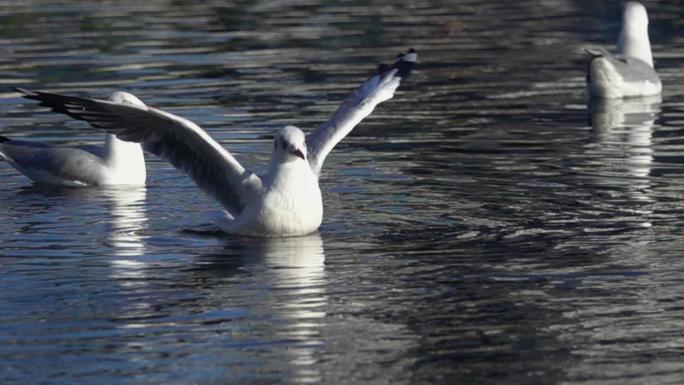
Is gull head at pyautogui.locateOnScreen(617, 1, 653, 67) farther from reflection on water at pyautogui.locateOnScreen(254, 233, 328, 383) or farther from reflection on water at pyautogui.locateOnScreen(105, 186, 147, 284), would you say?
reflection on water at pyautogui.locateOnScreen(254, 233, 328, 383)

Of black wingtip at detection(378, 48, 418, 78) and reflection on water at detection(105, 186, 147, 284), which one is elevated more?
black wingtip at detection(378, 48, 418, 78)

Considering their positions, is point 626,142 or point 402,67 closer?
point 402,67

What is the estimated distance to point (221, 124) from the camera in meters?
20.1

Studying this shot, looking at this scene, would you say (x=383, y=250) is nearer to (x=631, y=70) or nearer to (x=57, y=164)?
(x=57, y=164)

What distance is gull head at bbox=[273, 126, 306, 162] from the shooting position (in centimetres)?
1305

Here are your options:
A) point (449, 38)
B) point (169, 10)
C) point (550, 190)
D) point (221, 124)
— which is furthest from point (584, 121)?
point (169, 10)

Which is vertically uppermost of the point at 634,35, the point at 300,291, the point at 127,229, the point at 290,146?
the point at 634,35

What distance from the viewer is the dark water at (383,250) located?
9.85 metres

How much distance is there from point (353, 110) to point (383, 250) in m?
2.37

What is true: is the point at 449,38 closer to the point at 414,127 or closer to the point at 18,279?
the point at 414,127

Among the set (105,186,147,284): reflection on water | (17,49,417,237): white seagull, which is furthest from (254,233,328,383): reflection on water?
(105,186,147,284): reflection on water

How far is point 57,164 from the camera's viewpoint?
16.5m

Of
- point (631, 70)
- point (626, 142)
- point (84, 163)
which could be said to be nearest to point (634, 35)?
point (631, 70)

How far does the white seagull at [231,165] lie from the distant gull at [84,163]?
8.23ft
